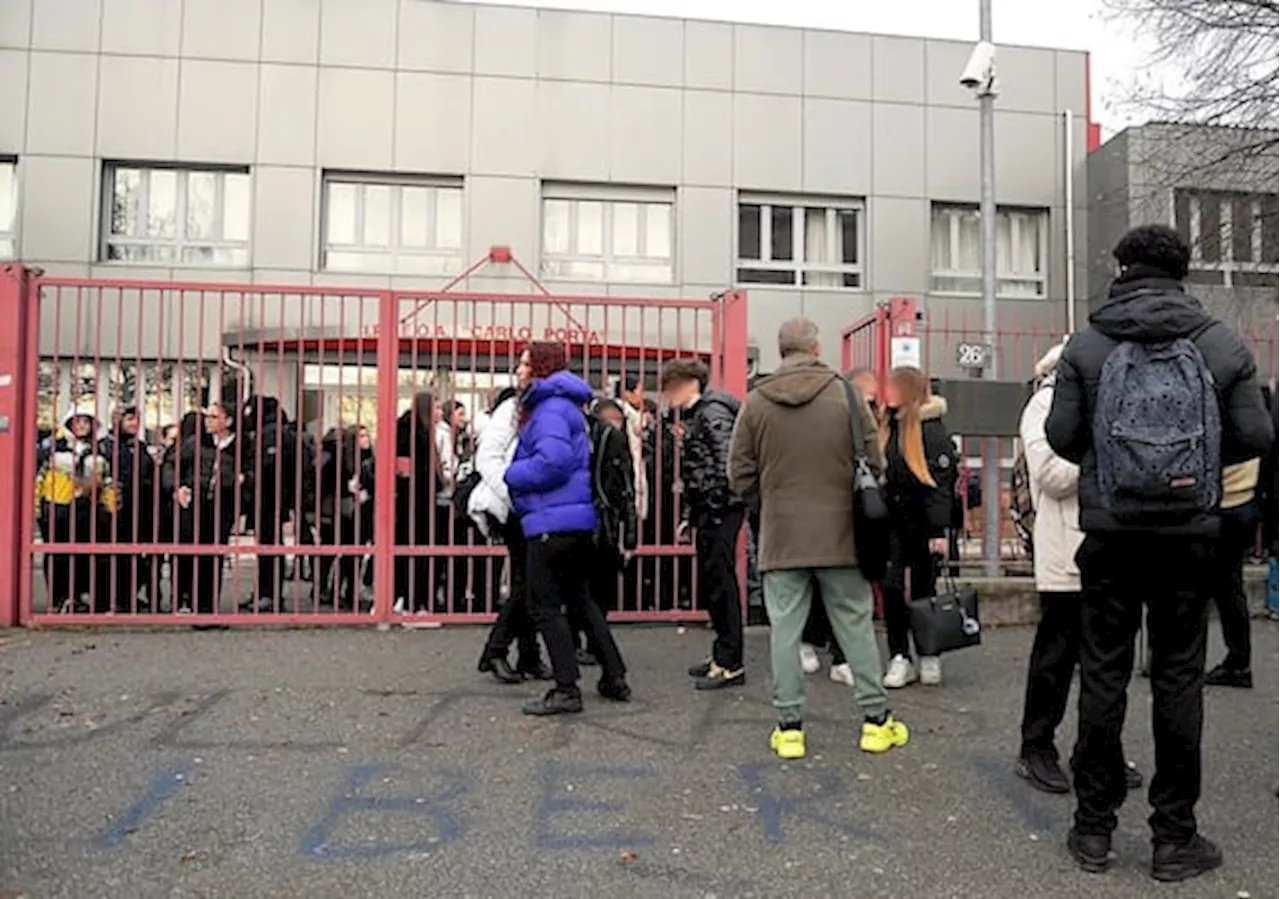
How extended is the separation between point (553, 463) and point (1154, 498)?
263cm

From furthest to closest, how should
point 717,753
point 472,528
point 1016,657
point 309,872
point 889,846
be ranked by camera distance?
point 472,528 < point 1016,657 < point 717,753 < point 889,846 < point 309,872

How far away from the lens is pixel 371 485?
25.0 feet

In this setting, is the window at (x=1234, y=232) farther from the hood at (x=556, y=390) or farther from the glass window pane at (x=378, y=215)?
the hood at (x=556, y=390)

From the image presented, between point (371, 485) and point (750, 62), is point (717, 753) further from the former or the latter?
point (750, 62)

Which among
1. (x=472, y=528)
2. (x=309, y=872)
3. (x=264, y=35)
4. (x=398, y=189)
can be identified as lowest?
(x=309, y=872)

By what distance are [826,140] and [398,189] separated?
20.1ft

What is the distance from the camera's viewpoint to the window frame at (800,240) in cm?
1595

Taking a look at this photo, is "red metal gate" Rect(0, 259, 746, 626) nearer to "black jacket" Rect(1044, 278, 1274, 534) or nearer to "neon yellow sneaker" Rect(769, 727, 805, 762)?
"neon yellow sneaker" Rect(769, 727, 805, 762)

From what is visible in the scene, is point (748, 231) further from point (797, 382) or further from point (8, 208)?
point (797, 382)

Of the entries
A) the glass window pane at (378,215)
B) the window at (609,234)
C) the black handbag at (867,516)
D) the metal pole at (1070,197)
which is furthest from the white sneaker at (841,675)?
the metal pole at (1070,197)

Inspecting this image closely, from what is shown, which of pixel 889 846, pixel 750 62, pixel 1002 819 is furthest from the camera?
pixel 750 62

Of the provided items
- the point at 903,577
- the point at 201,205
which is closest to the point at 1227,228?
the point at 903,577

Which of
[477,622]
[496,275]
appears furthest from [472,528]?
[496,275]

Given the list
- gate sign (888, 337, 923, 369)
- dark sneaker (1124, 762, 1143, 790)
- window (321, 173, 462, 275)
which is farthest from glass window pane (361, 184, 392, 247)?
dark sneaker (1124, 762, 1143, 790)
